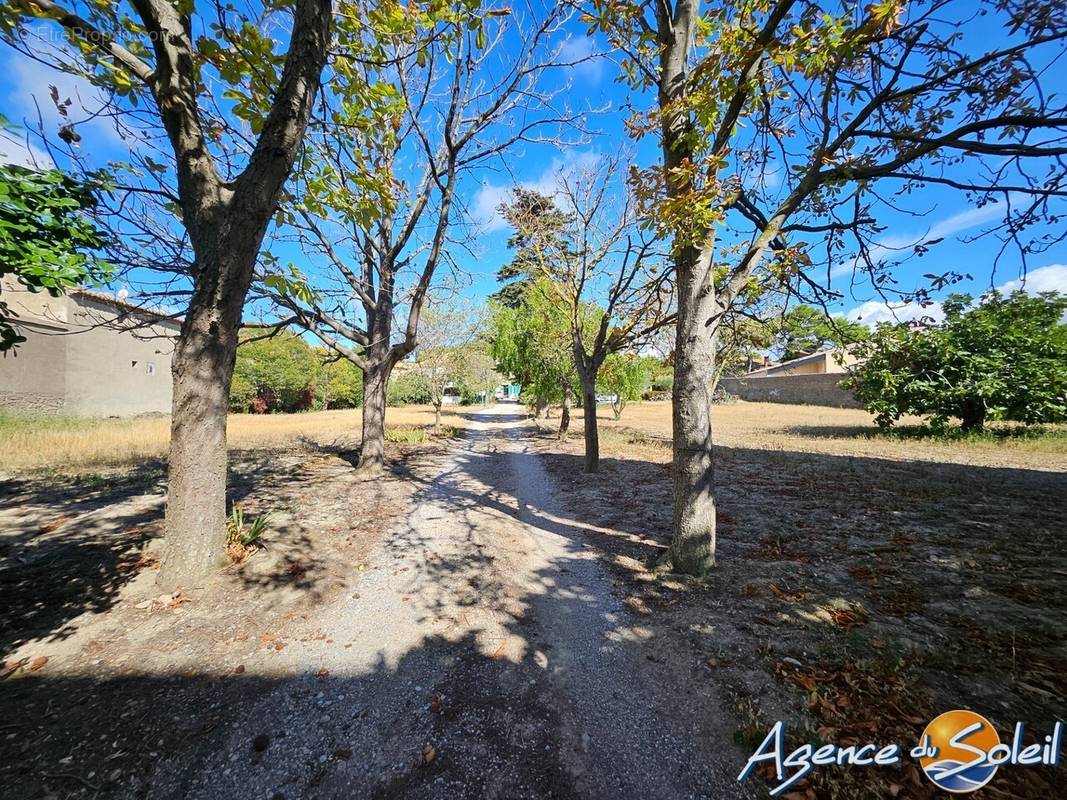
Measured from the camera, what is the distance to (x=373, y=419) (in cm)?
926

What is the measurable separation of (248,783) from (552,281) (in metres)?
9.58

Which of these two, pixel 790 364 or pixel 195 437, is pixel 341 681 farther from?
pixel 790 364

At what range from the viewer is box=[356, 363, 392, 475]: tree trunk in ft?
29.8

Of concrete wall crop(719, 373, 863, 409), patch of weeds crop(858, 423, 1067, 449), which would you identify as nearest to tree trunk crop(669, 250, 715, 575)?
patch of weeds crop(858, 423, 1067, 449)

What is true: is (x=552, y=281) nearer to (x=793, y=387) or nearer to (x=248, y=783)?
(x=248, y=783)

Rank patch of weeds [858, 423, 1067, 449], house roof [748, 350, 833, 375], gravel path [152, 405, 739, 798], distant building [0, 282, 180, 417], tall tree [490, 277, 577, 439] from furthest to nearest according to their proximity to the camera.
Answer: house roof [748, 350, 833, 375] < distant building [0, 282, 180, 417] < tall tree [490, 277, 577, 439] < patch of weeds [858, 423, 1067, 449] < gravel path [152, 405, 739, 798]

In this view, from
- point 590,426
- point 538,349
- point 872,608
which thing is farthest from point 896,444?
point 872,608

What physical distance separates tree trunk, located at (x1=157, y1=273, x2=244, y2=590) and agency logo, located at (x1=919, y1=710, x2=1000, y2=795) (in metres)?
5.58

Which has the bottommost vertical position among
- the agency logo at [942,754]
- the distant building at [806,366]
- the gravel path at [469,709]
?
the gravel path at [469,709]

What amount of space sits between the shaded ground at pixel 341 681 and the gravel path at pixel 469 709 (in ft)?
0.04

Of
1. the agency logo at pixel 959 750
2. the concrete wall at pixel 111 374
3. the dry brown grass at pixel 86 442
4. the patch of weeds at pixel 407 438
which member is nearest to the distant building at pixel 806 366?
the patch of weeds at pixel 407 438

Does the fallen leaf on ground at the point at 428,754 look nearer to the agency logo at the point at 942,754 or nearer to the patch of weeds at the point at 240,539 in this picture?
the agency logo at the point at 942,754

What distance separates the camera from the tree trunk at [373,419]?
29.8 feet

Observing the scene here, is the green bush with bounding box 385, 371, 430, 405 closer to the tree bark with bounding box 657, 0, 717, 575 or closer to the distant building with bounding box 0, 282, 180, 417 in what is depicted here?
the distant building with bounding box 0, 282, 180, 417
